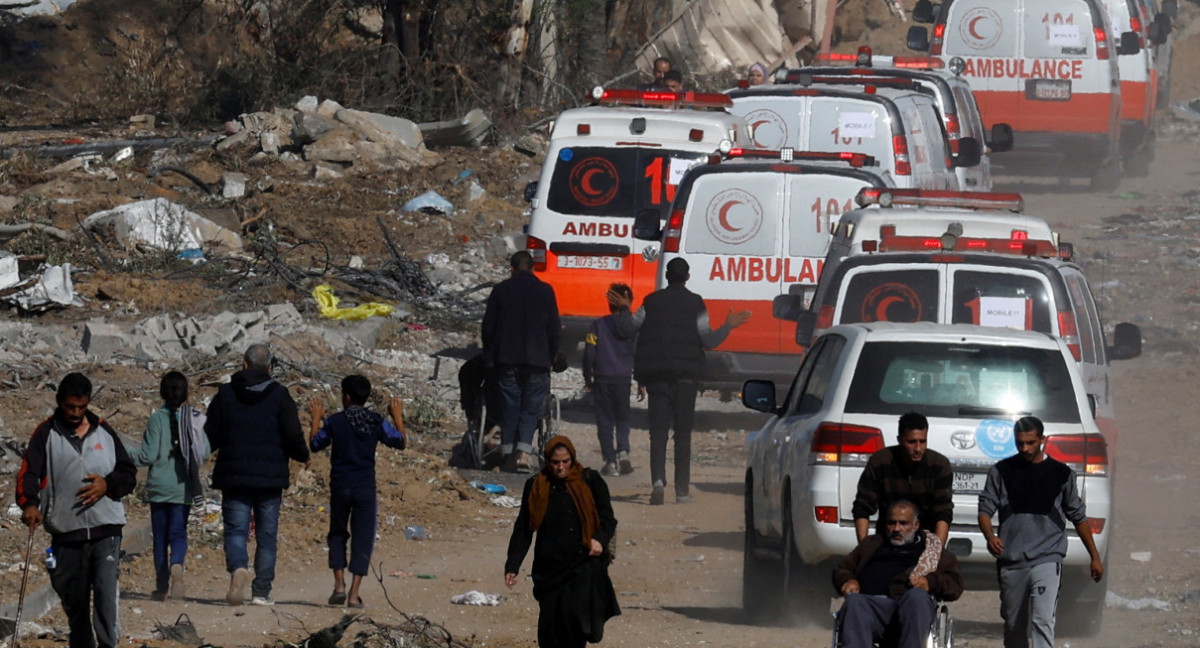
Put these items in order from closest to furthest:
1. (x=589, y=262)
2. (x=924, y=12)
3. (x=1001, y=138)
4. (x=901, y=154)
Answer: (x=589, y=262)
(x=901, y=154)
(x=1001, y=138)
(x=924, y=12)

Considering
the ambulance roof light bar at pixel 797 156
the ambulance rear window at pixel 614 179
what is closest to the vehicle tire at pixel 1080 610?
the ambulance roof light bar at pixel 797 156

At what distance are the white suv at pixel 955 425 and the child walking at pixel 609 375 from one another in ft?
15.7

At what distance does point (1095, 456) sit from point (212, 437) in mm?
4233

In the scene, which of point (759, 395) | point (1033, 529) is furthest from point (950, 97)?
point (1033, 529)

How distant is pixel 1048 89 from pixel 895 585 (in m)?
17.8

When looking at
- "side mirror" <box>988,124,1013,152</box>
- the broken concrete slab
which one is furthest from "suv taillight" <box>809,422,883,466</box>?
the broken concrete slab

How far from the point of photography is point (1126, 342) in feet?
36.7

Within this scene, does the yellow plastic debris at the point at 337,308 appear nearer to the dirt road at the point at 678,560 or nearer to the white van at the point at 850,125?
the dirt road at the point at 678,560

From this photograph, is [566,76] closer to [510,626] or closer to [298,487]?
[298,487]

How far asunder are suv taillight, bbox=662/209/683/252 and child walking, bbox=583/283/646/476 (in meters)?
0.81

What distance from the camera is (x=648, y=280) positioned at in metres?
16.0

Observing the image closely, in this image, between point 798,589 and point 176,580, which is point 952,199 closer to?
Result: point 798,589

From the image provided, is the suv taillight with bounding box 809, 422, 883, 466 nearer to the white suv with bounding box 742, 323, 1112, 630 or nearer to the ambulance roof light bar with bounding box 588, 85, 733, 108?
the white suv with bounding box 742, 323, 1112, 630

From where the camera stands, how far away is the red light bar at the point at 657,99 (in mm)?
17453
